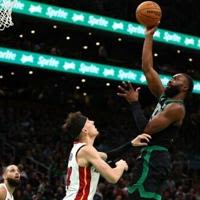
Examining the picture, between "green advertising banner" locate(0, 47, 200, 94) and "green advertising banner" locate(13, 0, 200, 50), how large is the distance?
3.92 feet

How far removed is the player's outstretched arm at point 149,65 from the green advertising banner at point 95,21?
11214mm

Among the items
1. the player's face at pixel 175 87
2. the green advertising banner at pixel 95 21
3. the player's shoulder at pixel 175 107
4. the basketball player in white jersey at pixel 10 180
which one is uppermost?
the green advertising banner at pixel 95 21

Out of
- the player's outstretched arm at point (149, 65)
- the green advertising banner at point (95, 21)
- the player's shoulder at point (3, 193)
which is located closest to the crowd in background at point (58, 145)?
the green advertising banner at point (95, 21)

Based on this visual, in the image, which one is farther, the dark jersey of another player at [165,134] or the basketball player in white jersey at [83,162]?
the dark jersey of another player at [165,134]

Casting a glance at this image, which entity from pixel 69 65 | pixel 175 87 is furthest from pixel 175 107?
pixel 69 65

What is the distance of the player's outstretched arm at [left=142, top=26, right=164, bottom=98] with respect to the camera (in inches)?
199

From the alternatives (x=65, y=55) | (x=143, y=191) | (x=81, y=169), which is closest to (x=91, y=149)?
(x=81, y=169)

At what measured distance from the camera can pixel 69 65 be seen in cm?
1756

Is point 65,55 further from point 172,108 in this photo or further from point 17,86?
point 172,108

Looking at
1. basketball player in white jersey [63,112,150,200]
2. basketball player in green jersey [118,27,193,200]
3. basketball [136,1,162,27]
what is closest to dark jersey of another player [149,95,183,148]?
basketball player in green jersey [118,27,193,200]

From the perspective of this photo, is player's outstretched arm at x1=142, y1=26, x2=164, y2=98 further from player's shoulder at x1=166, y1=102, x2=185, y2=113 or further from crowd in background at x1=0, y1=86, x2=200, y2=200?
crowd in background at x1=0, y1=86, x2=200, y2=200

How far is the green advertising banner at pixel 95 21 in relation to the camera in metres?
16.2

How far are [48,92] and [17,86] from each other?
1.22 meters

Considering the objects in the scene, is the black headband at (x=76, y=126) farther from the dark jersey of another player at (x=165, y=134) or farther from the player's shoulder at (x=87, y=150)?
the dark jersey of another player at (x=165, y=134)
